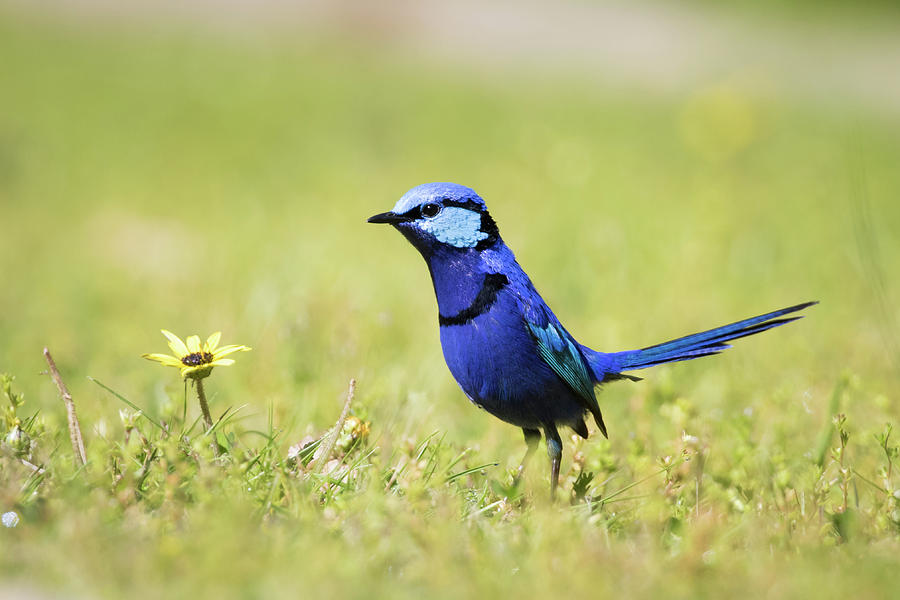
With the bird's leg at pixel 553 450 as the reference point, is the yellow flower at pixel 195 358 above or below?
above

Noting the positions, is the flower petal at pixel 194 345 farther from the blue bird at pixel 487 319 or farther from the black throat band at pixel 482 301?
the black throat band at pixel 482 301

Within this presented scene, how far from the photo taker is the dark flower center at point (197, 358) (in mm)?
2350

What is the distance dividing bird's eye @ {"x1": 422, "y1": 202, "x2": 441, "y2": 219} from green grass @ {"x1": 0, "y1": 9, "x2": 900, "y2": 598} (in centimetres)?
64

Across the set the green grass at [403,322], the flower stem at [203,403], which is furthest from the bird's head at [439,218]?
the flower stem at [203,403]

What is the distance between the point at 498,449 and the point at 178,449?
1.36m

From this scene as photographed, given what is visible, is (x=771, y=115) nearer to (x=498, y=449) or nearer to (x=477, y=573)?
(x=498, y=449)

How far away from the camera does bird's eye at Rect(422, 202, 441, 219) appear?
265cm

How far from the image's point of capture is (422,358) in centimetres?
425

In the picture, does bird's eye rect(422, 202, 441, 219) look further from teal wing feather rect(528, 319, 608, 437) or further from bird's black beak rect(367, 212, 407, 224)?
teal wing feather rect(528, 319, 608, 437)

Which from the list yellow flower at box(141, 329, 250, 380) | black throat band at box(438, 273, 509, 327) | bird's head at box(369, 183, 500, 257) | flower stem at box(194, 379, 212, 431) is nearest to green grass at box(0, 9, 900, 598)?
flower stem at box(194, 379, 212, 431)

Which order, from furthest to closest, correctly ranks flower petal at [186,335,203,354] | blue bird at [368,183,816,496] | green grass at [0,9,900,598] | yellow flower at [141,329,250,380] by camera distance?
blue bird at [368,183,816,496], flower petal at [186,335,203,354], yellow flower at [141,329,250,380], green grass at [0,9,900,598]

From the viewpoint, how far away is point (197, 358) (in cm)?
236

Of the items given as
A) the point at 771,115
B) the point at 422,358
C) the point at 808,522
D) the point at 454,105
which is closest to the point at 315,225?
the point at 422,358

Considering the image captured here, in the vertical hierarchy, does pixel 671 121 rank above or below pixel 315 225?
above
